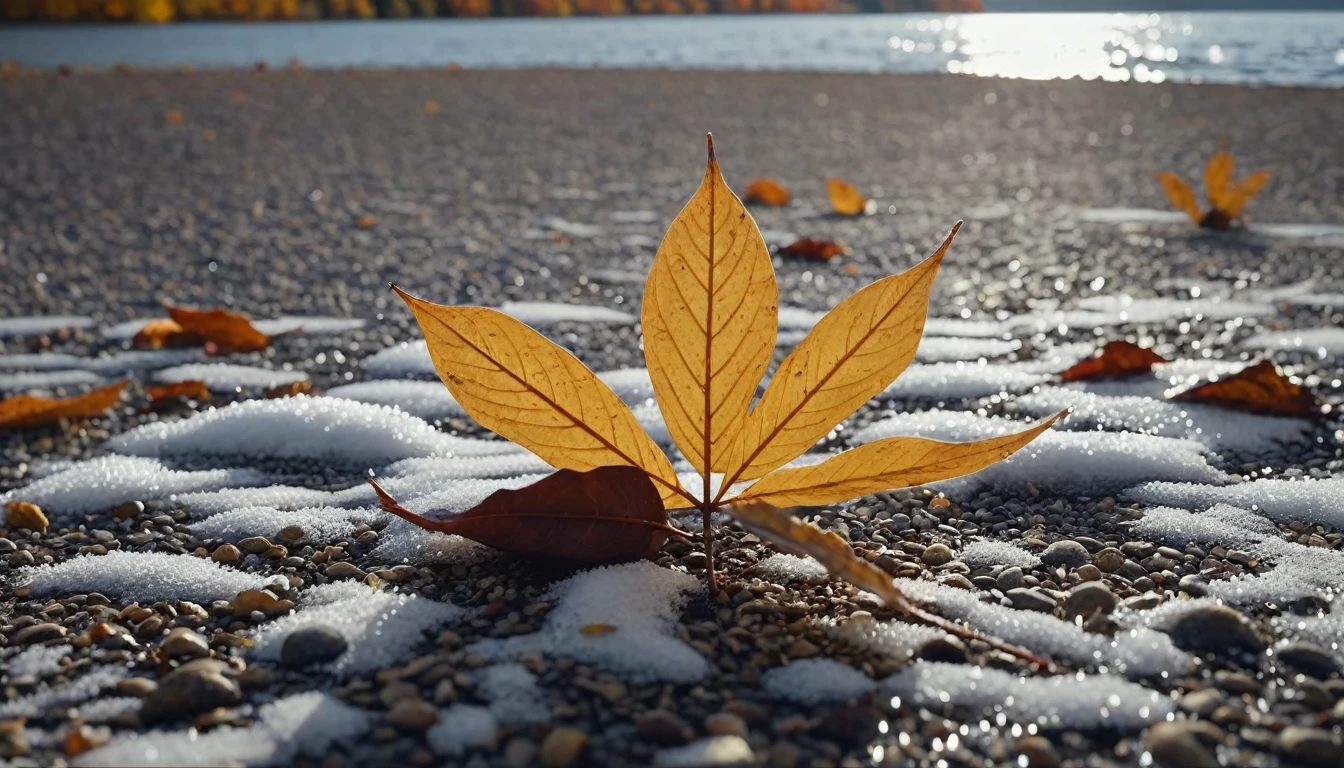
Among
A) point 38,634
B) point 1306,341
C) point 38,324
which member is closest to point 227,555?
point 38,634

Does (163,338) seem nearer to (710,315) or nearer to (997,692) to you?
(710,315)

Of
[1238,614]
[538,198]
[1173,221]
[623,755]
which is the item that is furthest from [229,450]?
[1173,221]

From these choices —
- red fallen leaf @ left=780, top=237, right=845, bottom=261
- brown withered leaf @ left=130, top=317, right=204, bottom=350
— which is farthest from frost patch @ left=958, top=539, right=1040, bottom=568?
red fallen leaf @ left=780, top=237, right=845, bottom=261

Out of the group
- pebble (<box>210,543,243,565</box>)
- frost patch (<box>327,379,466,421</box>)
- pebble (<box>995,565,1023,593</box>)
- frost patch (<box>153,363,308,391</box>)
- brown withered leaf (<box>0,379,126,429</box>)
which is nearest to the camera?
pebble (<box>995,565,1023,593</box>)

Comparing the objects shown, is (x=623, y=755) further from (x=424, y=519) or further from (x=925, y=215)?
(x=925, y=215)

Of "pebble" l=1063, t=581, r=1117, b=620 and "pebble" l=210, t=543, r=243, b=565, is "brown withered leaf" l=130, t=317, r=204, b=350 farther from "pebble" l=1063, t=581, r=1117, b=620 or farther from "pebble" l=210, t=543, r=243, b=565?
"pebble" l=1063, t=581, r=1117, b=620
